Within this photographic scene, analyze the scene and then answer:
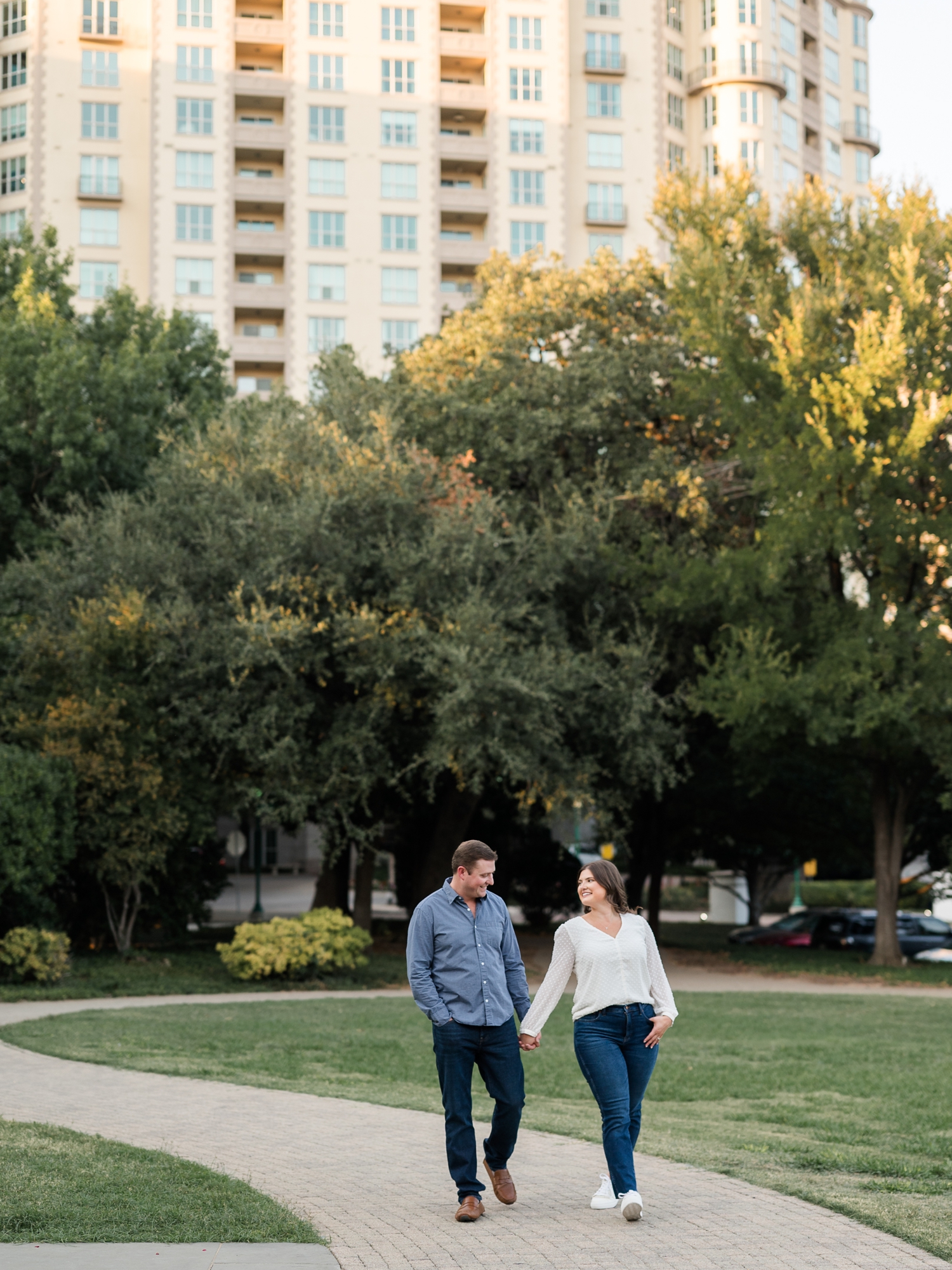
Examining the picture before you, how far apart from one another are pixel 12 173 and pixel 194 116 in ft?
32.3

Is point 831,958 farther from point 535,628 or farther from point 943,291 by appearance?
point 943,291

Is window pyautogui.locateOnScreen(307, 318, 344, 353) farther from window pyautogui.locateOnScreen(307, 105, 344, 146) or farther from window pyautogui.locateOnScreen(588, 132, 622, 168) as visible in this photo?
window pyautogui.locateOnScreen(588, 132, 622, 168)

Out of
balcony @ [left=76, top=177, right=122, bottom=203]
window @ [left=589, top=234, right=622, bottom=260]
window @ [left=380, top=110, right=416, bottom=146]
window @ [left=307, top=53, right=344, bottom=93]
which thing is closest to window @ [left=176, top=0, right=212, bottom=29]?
window @ [left=307, top=53, right=344, bottom=93]

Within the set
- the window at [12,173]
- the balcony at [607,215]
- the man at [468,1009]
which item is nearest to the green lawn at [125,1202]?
the man at [468,1009]

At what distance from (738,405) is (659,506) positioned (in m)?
2.50

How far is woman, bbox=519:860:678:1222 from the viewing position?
6562mm

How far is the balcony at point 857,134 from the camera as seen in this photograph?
287 ft

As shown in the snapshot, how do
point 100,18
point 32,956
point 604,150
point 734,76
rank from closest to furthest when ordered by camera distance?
point 32,956, point 100,18, point 604,150, point 734,76

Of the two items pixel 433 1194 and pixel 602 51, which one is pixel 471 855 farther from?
pixel 602 51

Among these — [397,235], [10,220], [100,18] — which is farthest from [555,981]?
[100,18]

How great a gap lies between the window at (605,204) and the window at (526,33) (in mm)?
7863

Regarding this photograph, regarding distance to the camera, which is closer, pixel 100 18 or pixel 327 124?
pixel 100 18

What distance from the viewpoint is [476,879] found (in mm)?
6762

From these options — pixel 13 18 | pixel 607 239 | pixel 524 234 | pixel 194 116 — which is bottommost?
pixel 524 234
